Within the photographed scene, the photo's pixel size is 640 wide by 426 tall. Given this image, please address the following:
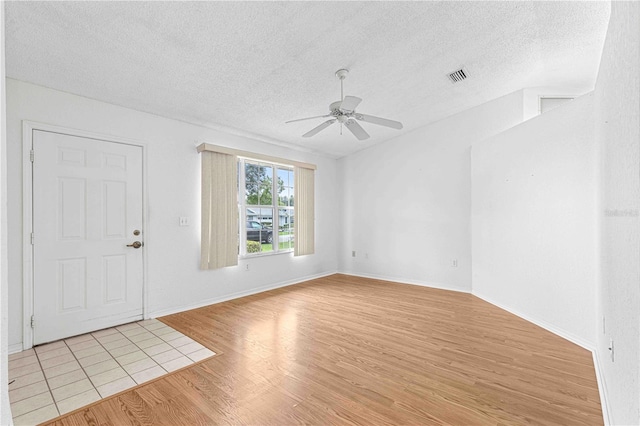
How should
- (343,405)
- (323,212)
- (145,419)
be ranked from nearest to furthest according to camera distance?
(145,419) < (343,405) < (323,212)

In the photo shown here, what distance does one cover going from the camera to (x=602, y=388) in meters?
2.04

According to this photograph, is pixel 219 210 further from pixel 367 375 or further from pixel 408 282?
pixel 408 282

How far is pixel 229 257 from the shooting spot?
4.33 metres

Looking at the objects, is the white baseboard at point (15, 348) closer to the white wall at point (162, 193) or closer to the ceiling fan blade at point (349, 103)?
the white wall at point (162, 193)

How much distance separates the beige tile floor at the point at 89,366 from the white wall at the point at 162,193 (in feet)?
1.57

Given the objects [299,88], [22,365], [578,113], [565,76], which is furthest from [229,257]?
[565,76]

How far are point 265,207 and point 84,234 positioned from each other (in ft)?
8.37

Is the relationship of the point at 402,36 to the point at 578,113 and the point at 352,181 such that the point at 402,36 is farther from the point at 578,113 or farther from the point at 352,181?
the point at 352,181

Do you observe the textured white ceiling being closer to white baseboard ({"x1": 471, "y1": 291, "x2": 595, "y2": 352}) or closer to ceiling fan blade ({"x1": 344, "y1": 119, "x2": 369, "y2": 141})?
ceiling fan blade ({"x1": 344, "y1": 119, "x2": 369, "y2": 141})

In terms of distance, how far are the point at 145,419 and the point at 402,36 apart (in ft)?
12.1

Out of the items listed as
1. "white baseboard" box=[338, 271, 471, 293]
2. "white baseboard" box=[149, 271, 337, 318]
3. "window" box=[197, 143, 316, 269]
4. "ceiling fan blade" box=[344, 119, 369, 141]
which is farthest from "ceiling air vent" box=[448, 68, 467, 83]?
"white baseboard" box=[149, 271, 337, 318]

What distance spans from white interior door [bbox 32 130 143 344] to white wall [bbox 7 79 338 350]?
136mm

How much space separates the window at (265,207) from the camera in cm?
473

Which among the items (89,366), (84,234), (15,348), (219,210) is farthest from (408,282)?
(15,348)
